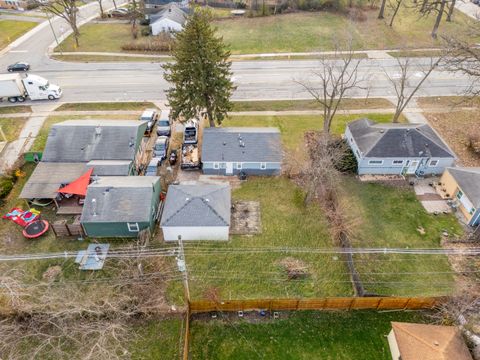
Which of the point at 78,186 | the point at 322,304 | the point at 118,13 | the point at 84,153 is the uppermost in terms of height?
the point at 118,13

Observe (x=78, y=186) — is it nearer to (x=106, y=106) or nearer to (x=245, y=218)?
(x=245, y=218)

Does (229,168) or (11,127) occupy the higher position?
(229,168)

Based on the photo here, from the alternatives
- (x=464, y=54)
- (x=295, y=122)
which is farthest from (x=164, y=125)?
(x=464, y=54)

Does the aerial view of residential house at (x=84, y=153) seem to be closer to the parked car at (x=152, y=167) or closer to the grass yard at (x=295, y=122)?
the parked car at (x=152, y=167)

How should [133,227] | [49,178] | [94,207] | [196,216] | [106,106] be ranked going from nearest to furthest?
[196,216] → [94,207] → [133,227] → [49,178] → [106,106]

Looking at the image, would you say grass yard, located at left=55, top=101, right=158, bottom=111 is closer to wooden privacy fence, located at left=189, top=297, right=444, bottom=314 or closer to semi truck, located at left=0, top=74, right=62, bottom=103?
semi truck, located at left=0, top=74, right=62, bottom=103

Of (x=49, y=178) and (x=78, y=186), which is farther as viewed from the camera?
(x=49, y=178)

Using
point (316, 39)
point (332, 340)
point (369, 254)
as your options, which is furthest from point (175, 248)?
point (316, 39)
